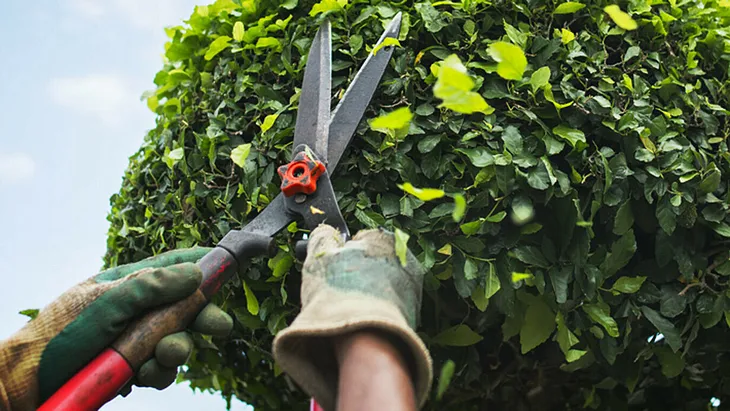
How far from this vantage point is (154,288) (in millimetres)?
1305

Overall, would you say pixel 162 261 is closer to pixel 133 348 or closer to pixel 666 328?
pixel 133 348

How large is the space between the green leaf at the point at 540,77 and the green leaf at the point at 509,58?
13.7 inches

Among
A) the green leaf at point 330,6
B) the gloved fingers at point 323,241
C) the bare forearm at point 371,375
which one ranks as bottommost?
the gloved fingers at point 323,241

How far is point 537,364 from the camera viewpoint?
196cm

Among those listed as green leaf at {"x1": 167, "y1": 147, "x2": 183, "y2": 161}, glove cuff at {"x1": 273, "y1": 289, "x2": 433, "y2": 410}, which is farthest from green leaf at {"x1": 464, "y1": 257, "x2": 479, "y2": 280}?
green leaf at {"x1": 167, "y1": 147, "x2": 183, "y2": 161}

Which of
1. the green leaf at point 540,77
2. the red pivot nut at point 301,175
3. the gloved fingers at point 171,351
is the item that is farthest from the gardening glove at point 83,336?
the green leaf at point 540,77

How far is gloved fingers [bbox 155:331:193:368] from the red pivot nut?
36cm

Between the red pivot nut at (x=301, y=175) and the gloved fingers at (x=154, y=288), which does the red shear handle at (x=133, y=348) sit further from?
the red pivot nut at (x=301, y=175)

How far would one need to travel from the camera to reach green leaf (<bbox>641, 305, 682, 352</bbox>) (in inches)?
62.1

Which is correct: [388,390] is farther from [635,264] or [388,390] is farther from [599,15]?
[599,15]

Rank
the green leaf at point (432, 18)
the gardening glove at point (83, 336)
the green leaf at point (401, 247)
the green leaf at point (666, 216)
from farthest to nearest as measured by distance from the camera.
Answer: the green leaf at point (432, 18)
the green leaf at point (666, 216)
the gardening glove at point (83, 336)
the green leaf at point (401, 247)

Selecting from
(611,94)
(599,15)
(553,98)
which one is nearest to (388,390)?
(553,98)

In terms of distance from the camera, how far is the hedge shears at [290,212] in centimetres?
125

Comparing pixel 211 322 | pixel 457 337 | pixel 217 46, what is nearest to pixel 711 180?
pixel 457 337
